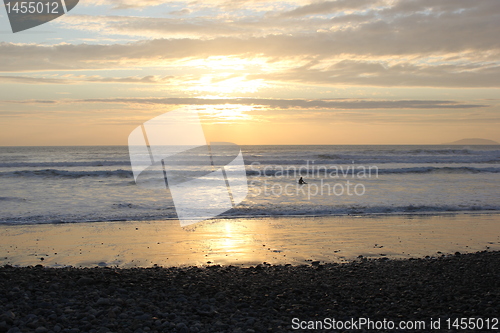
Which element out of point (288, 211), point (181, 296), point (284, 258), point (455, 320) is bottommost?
point (288, 211)

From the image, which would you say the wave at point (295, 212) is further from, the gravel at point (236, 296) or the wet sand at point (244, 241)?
the gravel at point (236, 296)

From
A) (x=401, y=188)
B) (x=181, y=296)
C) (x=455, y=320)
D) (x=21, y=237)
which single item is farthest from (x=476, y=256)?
(x=401, y=188)

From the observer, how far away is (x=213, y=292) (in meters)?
6.01

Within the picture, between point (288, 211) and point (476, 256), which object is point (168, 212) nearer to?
point (288, 211)

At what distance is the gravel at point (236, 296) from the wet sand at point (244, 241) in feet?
3.13

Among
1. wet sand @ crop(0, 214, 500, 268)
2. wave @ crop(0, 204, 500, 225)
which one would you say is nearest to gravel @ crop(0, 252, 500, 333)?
wet sand @ crop(0, 214, 500, 268)

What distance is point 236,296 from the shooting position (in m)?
5.88

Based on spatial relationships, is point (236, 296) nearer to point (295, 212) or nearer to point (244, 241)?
point (244, 241)

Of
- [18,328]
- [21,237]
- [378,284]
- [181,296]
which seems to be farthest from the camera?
[21,237]

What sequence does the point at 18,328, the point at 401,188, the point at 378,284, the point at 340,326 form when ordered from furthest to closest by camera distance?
the point at 401,188 < the point at 378,284 < the point at 340,326 < the point at 18,328

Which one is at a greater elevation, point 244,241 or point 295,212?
point 244,241

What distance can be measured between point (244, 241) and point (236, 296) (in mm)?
4102

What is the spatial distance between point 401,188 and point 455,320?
691 inches

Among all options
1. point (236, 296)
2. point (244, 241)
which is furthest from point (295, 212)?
point (236, 296)
